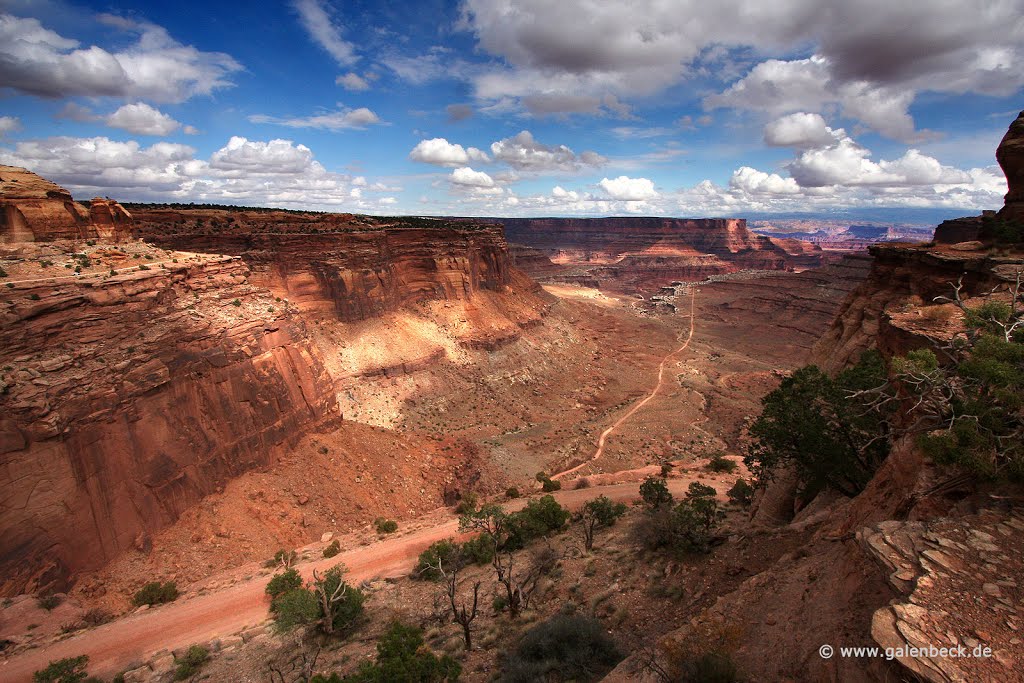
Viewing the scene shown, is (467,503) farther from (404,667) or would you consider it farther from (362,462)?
(404,667)

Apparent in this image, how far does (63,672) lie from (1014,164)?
43.8 meters

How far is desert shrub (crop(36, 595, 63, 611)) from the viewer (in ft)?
49.2

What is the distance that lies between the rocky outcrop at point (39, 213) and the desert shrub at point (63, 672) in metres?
17.9

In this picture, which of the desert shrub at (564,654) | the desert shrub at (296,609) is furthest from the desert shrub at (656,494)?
the desert shrub at (296,609)

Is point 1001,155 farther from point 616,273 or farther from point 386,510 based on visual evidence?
point 616,273

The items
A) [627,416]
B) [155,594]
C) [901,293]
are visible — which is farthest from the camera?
[627,416]

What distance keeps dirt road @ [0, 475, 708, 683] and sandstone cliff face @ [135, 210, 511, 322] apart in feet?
78.9

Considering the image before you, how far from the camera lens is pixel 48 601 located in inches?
597

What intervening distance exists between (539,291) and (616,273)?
236ft

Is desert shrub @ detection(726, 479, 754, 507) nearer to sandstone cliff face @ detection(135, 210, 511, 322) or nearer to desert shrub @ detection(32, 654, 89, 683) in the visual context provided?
desert shrub @ detection(32, 654, 89, 683)

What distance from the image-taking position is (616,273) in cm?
13575

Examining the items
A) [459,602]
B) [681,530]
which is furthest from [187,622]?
[681,530]

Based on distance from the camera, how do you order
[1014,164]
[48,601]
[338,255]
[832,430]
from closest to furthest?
[832,430], [48,601], [1014,164], [338,255]

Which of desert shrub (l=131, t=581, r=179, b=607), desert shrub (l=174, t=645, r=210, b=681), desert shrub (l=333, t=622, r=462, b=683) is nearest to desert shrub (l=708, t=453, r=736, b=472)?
desert shrub (l=333, t=622, r=462, b=683)
